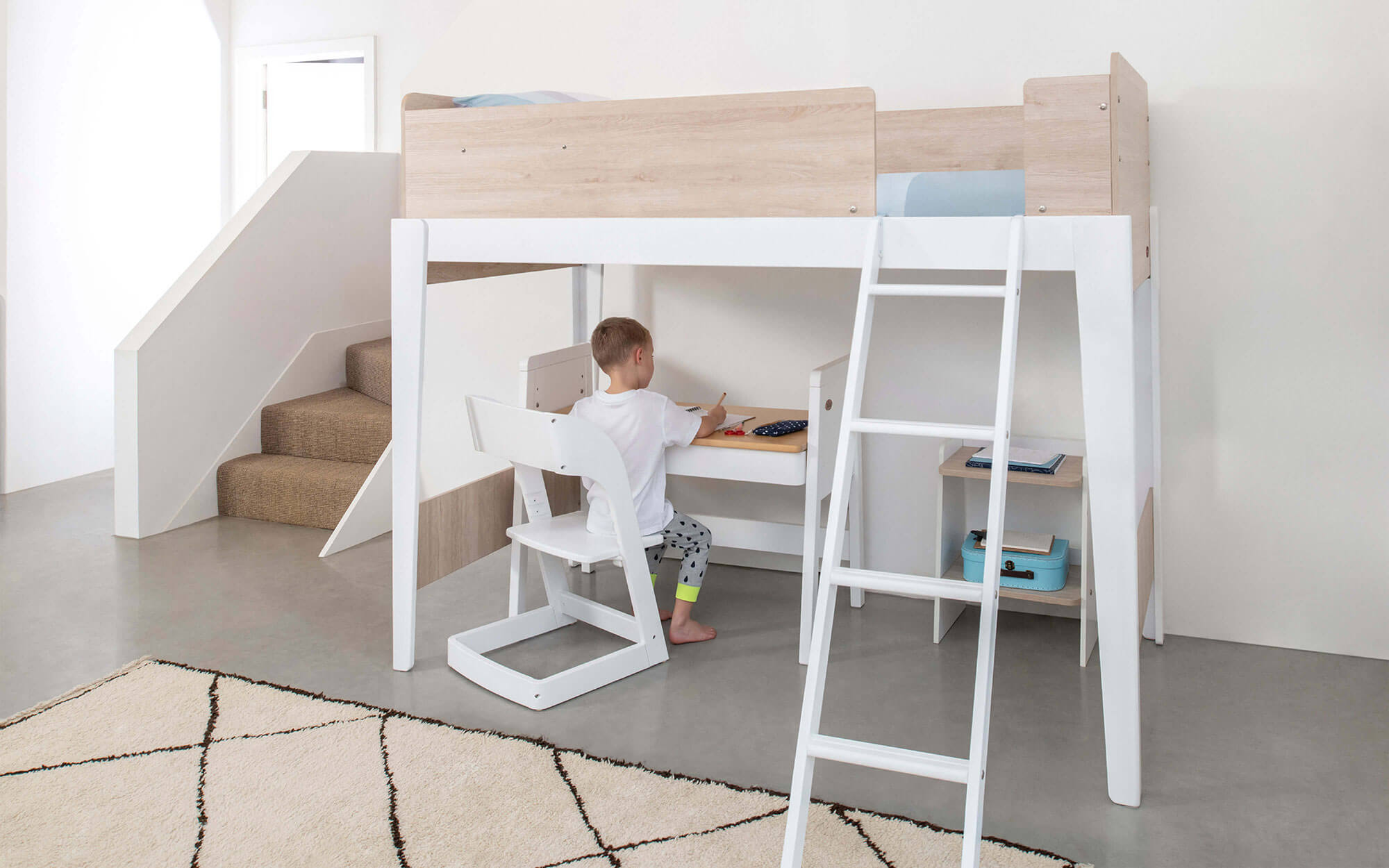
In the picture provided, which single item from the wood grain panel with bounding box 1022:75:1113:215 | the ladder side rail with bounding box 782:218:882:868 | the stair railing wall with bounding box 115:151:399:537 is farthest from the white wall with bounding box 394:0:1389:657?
the stair railing wall with bounding box 115:151:399:537

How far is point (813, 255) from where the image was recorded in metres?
2.32

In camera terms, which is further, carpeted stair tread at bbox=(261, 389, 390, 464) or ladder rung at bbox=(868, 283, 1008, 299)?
carpeted stair tread at bbox=(261, 389, 390, 464)

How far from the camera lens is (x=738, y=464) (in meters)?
2.95

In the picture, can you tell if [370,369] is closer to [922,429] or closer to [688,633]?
[688,633]

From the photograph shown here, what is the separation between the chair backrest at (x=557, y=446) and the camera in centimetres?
250

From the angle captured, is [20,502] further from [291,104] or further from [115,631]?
[291,104]

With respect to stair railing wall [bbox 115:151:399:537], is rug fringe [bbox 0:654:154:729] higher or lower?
lower

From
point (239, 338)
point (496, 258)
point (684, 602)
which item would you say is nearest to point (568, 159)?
point (496, 258)

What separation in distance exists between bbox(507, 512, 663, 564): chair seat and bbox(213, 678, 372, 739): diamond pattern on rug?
0.58 metres

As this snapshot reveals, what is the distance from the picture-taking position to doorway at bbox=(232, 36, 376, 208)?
224 inches

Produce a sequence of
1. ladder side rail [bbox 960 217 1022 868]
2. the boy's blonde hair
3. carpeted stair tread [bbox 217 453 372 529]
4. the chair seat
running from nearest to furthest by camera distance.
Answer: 1. ladder side rail [bbox 960 217 1022 868]
2. the chair seat
3. the boy's blonde hair
4. carpeted stair tread [bbox 217 453 372 529]

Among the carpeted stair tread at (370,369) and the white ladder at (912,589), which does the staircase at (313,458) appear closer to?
the carpeted stair tread at (370,369)

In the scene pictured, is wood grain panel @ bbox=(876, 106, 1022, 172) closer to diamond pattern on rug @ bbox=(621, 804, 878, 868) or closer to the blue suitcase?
the blue suitcase

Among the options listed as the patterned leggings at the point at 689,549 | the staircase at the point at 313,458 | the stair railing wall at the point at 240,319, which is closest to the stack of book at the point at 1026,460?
the patterned leggings at the point at 689,549
